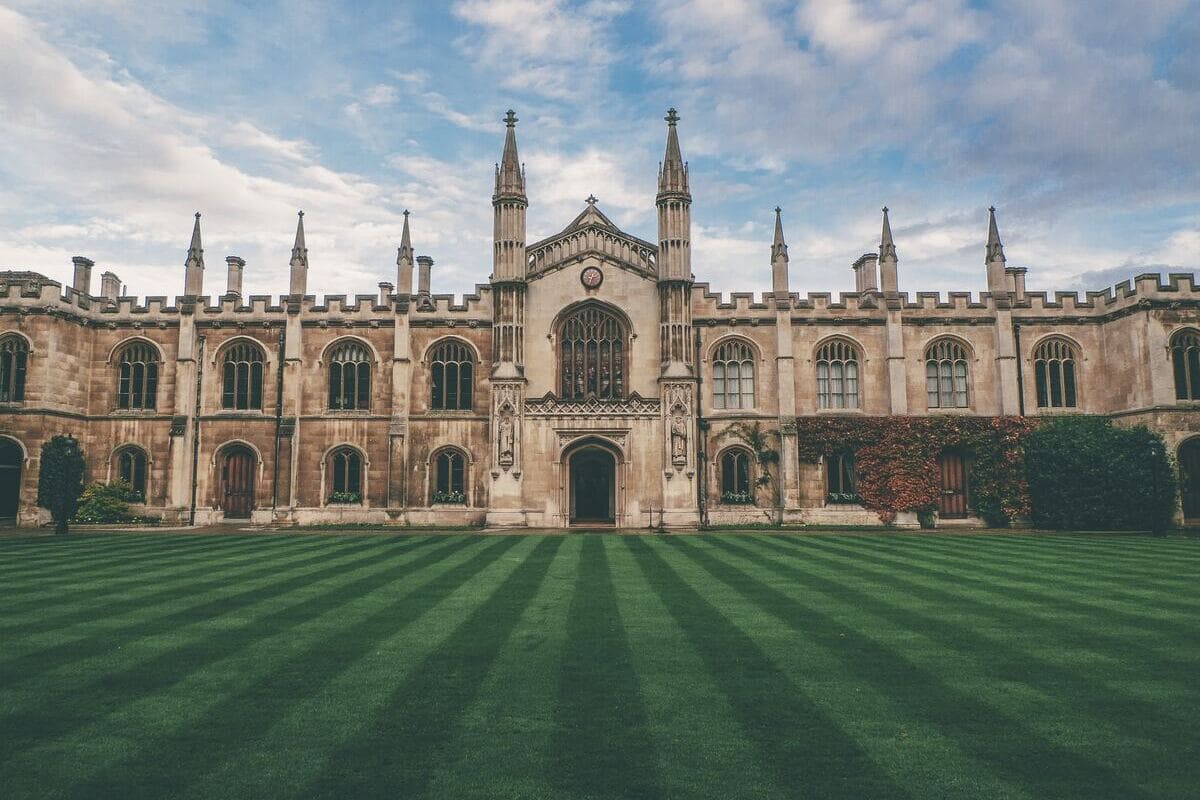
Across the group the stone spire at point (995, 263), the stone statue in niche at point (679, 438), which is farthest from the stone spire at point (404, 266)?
the stone spire at point (995, 263)

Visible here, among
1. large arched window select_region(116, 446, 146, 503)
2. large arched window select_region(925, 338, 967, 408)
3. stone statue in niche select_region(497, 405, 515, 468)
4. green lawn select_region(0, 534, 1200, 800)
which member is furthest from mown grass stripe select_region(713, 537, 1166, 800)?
large arched window select_region(116, 446, 146, 503)

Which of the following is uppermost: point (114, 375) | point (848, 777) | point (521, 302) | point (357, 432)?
point (521, 302)

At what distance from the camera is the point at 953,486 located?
31.2 metres

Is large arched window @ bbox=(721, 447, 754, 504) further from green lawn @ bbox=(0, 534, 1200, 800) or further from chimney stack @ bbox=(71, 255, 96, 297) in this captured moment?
chimney stack @ bbox=(71, 255, 96, 297)

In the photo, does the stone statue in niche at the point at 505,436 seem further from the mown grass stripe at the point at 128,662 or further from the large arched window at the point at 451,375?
the mown grass stripe at the point at 128,662

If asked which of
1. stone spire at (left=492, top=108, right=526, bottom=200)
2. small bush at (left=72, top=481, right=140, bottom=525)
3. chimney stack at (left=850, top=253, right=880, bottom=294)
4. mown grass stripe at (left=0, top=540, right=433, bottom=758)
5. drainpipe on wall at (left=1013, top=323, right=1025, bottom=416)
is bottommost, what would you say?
mown grass stripe at (left=0, top=540, right=433, bottom=758)

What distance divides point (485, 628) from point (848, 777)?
18.3ft

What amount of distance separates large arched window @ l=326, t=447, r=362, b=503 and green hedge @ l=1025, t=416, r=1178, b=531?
2856cm

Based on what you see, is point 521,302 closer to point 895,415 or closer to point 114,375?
point 895,415

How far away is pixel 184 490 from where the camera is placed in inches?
1241

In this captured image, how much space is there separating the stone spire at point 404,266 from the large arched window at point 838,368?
18783 millimetres

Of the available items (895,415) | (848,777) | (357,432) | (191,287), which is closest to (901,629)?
(848,777)

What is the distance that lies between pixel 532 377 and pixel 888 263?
16672 millimetres

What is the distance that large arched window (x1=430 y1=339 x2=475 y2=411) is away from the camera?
106 feet
